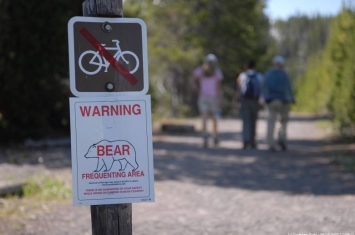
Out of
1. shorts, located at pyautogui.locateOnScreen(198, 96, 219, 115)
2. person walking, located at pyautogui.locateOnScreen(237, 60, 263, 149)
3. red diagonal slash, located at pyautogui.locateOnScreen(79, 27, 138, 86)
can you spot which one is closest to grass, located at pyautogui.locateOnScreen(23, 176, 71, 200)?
red diagonal slash, located at pyautogui.locateOnScreen(79, 27, 138, 86)

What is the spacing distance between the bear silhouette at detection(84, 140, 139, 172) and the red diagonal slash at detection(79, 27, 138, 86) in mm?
370

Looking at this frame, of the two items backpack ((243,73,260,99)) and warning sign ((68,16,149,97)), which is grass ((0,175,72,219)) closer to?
warning sign ((68,16,149,97))

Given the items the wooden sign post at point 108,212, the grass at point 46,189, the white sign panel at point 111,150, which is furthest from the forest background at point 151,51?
the white sign panel at point 111,150

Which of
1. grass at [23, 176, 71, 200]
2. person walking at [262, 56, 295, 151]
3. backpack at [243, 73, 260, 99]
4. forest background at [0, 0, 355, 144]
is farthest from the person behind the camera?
backpack at [243, 73, 260, 99]

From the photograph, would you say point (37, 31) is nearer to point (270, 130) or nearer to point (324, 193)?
point (270, 130)

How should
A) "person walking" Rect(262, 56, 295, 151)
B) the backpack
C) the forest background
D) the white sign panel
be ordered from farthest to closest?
the backpack < "person walking" Rect(262, 56, 295, 151) < the forest background < the white sign panel

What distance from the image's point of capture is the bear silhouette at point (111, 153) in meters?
3.48

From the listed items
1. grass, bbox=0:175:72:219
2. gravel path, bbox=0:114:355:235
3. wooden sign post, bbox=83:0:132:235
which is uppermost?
wooden sign post, bbox=83:0:132:235

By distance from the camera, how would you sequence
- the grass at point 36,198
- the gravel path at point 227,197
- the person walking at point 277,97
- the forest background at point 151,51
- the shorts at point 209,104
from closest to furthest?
the gravel path at point 227,197 < the grass at point 36,198 < the forest background at point 151,51 < the person walking at point 277,97 < the shorts at point 209,104

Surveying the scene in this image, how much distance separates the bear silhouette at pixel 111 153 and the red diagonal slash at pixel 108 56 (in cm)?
37

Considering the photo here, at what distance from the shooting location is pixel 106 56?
11.5ft

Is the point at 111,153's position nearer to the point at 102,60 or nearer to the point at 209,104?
the point at 102,60

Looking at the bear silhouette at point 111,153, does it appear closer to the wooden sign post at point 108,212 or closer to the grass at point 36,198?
the wooden sign post at point 108,212

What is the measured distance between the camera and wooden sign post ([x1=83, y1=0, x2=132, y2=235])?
140 inches
